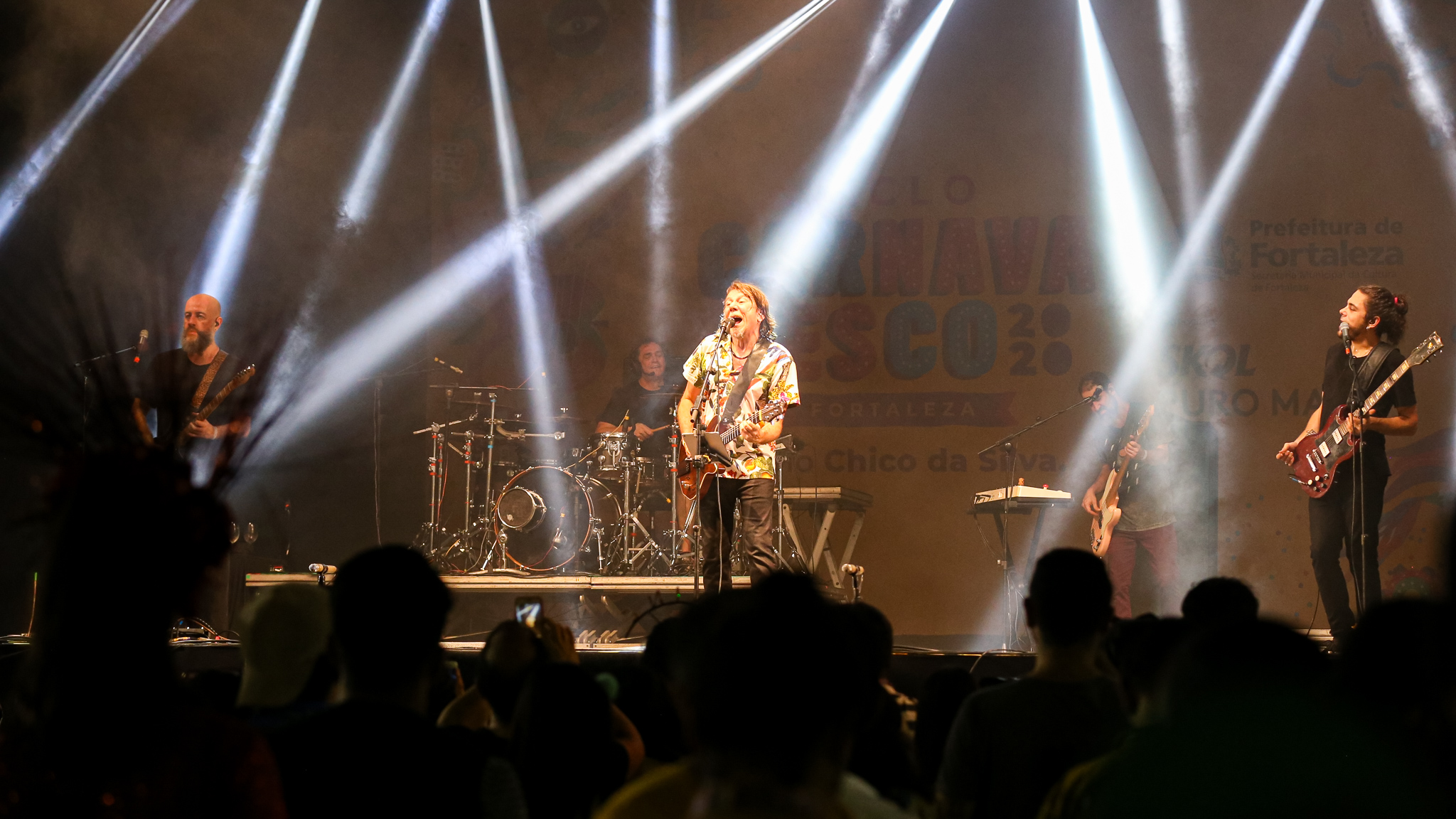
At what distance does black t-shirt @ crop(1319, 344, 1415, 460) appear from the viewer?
6707 millimetres

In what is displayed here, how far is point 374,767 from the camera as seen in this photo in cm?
176

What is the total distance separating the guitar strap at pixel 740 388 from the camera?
7.07m

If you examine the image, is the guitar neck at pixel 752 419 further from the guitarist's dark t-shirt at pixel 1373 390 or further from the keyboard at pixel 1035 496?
the guitarist's dark t-shirt at pixel 1373 390

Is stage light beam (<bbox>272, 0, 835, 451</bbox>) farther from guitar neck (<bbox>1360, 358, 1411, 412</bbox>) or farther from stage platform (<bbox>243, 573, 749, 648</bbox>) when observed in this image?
guitar neck (<bbox>1360, 358, 1411, 412</bbox>)

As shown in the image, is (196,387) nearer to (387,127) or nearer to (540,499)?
(540,499)

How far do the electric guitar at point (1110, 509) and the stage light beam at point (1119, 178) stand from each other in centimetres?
163

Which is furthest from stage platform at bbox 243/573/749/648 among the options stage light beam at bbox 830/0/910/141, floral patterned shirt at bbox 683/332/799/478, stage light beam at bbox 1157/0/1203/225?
stage light beam at bbox 1157/0/1203/225

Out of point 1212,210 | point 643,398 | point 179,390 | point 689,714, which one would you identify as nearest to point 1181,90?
point 1212,210

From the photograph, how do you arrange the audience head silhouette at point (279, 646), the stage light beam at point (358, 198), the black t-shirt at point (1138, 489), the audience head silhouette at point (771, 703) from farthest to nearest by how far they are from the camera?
the stage light beam at point (358, 198), the black t-shirt at point (1138, 489), the audience head silhouette at point (279, 646), the audience head silhouette at point (771, 703)

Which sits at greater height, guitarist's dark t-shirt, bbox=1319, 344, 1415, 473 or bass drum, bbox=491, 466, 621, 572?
guitarist's dark t-shirt, bbox=1319, 344, 1415, 473

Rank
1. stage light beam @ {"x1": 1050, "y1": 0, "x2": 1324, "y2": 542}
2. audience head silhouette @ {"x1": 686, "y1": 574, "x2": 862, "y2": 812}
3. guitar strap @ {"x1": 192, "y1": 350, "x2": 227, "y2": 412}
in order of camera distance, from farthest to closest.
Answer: stage light beam @ {"x1": 1050, "y1": 0, "x2": 1324, "y2": 542} < guitar strap @ {"x1": 192, "y1": 350, "x2": 227, "y2": 412} < audience head silhouette @ {"x1": 686, "y1": 574, "x2": 862, "y2": 812}

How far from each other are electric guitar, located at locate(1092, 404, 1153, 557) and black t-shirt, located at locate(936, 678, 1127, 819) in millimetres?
7270

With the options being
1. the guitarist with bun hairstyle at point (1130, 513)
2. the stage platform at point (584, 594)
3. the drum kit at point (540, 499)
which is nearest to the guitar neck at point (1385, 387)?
the guitarist with bun hairstyle at point (1130, 513)

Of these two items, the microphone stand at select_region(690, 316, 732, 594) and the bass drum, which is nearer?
the microphone stand at select_region(690, 316, 732, 594)
